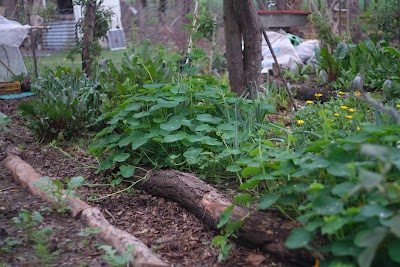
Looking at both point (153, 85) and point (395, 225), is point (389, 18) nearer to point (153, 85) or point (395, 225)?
point (153, 85)

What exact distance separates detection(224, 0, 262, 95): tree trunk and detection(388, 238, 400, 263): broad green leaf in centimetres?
332

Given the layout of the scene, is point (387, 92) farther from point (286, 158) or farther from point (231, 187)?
point (286, 158)

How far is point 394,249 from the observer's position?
2.28 metres

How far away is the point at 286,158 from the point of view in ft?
9.66

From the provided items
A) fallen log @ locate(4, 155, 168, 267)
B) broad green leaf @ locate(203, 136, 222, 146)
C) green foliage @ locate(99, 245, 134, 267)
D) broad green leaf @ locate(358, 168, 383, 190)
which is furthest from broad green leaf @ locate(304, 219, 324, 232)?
broad green leaf @ locate(203, 136, 222, 146)

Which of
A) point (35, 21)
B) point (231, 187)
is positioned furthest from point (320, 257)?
point (35, 21)

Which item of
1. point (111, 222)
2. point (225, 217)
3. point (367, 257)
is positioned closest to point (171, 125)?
point (111, 222)

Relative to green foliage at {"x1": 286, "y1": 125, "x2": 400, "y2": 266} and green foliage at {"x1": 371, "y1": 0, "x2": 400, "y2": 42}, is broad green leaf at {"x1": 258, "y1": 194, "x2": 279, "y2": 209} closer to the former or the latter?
green foliage at {"x1": 286, "y1": 125, "x2": 400, "y2": 266}

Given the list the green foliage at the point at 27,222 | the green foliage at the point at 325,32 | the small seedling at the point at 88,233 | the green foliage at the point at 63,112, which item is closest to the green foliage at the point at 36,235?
the green foliage at the point at 27,222

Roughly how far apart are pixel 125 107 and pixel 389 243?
2563 mm

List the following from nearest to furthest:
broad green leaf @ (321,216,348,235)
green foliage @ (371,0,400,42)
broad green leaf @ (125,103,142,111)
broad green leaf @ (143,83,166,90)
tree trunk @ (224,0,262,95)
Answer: broad green leaf @ (321,216,348,235) → broad green leaf @ (125,103,142,111) → broad green leaf @ (143,83,166,90) → tree trunk @ (224,0,262,95) → green foliage @ (371,0,400,42)

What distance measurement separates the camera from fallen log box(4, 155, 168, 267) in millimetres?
2887

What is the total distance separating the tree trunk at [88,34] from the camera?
8.25 m

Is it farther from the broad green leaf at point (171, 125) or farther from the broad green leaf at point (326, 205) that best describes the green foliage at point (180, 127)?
the broad green leaf at point (326, 205)
